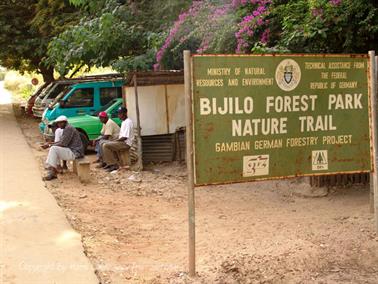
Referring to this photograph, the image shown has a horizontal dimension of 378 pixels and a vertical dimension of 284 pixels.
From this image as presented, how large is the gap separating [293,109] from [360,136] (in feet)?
2.79

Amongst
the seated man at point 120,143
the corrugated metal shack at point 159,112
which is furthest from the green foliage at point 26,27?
the seated man at point 120,143

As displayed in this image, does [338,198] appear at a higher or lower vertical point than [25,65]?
lower

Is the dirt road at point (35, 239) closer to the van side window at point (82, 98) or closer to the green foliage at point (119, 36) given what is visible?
the green foliage at point (119, 36)

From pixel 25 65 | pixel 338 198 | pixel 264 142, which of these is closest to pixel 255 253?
pixel 264 142

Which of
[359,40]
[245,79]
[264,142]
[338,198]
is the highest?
[359,40]

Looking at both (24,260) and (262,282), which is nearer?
(262,282)

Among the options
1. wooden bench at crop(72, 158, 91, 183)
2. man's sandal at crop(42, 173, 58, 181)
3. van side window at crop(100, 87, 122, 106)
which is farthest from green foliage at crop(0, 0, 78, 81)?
wooden bench at crop(72, 158, 91, 183)

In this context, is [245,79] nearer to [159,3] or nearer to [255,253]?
[255,253]

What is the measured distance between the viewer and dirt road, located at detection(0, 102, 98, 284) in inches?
207

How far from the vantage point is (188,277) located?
16.5ft

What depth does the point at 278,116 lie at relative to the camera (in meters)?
5.20

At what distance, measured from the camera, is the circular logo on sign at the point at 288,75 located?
516 centimetres

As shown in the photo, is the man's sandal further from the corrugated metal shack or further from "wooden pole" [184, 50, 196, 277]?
"wooden pole" [184, 50, 196, 277]

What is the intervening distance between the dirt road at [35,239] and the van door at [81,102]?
16.0 ft
